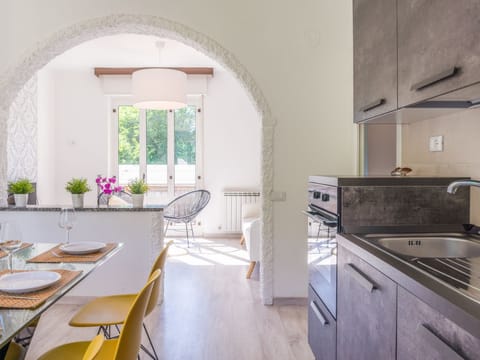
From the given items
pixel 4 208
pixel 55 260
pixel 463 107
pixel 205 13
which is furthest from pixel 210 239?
pixel 463 107

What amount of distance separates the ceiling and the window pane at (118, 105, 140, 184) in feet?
2.77

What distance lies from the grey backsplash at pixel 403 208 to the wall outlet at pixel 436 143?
1.00 ft

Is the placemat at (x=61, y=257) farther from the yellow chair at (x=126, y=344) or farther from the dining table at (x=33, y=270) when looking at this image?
the yellow chair at (x=126, y=344)

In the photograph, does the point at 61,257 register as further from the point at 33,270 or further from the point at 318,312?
the point at 318,312

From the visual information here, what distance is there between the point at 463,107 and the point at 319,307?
1252 millimetres

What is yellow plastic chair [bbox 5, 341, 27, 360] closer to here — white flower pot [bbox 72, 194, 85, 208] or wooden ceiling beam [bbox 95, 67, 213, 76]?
white flower pot [bbox 72, 194, 85, 208]

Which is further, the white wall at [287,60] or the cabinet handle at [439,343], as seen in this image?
the white wall at [287,60]

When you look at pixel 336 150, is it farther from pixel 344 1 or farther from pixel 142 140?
pixel 142 140

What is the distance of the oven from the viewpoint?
1785 mm

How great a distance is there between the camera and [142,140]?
246 inches

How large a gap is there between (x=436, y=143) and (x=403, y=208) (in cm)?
49

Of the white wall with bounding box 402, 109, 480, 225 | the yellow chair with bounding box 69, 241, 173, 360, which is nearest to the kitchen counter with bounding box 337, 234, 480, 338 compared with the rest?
the white wall with bounding box 402, 109, 480, 225

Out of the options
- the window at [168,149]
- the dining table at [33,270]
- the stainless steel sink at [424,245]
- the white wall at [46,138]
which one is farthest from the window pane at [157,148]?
the stainless steel sink at [424,245]

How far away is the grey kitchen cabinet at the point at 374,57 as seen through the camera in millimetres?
1649
